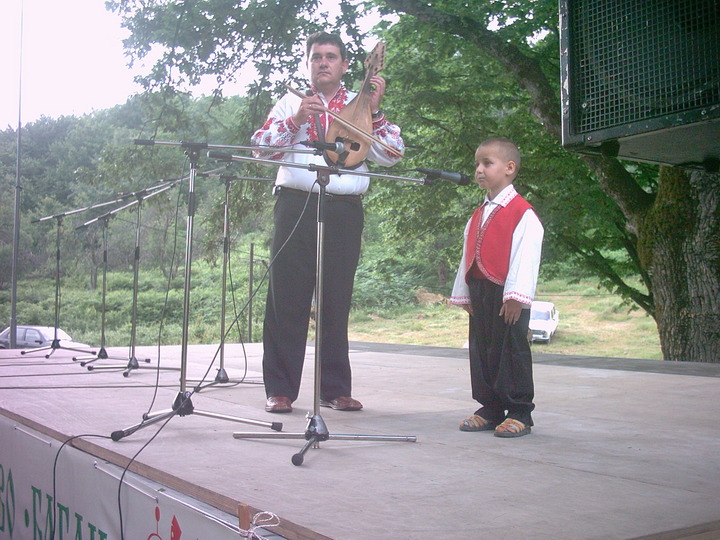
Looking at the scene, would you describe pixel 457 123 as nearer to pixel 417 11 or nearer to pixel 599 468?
pixel 417 11

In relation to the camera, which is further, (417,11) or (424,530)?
(417,11)

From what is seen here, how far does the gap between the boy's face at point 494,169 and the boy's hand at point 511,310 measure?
1.44 feet

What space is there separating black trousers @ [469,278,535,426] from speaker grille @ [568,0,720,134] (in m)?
0.94

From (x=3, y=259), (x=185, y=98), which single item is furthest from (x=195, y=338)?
(x=185, y=98)

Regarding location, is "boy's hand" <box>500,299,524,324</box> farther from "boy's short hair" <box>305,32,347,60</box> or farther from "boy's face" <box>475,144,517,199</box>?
"boy's short hair" <box>305,32,347,60</box>

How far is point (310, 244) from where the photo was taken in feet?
9.81

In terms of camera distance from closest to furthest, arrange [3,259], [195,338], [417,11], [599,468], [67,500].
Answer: [599,468] → [67,500] → [417,11] → [3,259] → [195,338]

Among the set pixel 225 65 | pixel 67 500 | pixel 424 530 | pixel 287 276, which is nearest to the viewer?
pixel 424 530

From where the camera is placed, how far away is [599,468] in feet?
6.46

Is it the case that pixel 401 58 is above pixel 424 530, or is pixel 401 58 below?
above

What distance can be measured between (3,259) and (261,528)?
1416 cm

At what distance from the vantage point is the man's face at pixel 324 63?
9.62 feet

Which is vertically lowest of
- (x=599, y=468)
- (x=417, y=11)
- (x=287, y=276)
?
(x=599, y=468)

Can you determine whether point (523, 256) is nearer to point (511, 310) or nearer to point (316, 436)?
point (511, 310)
